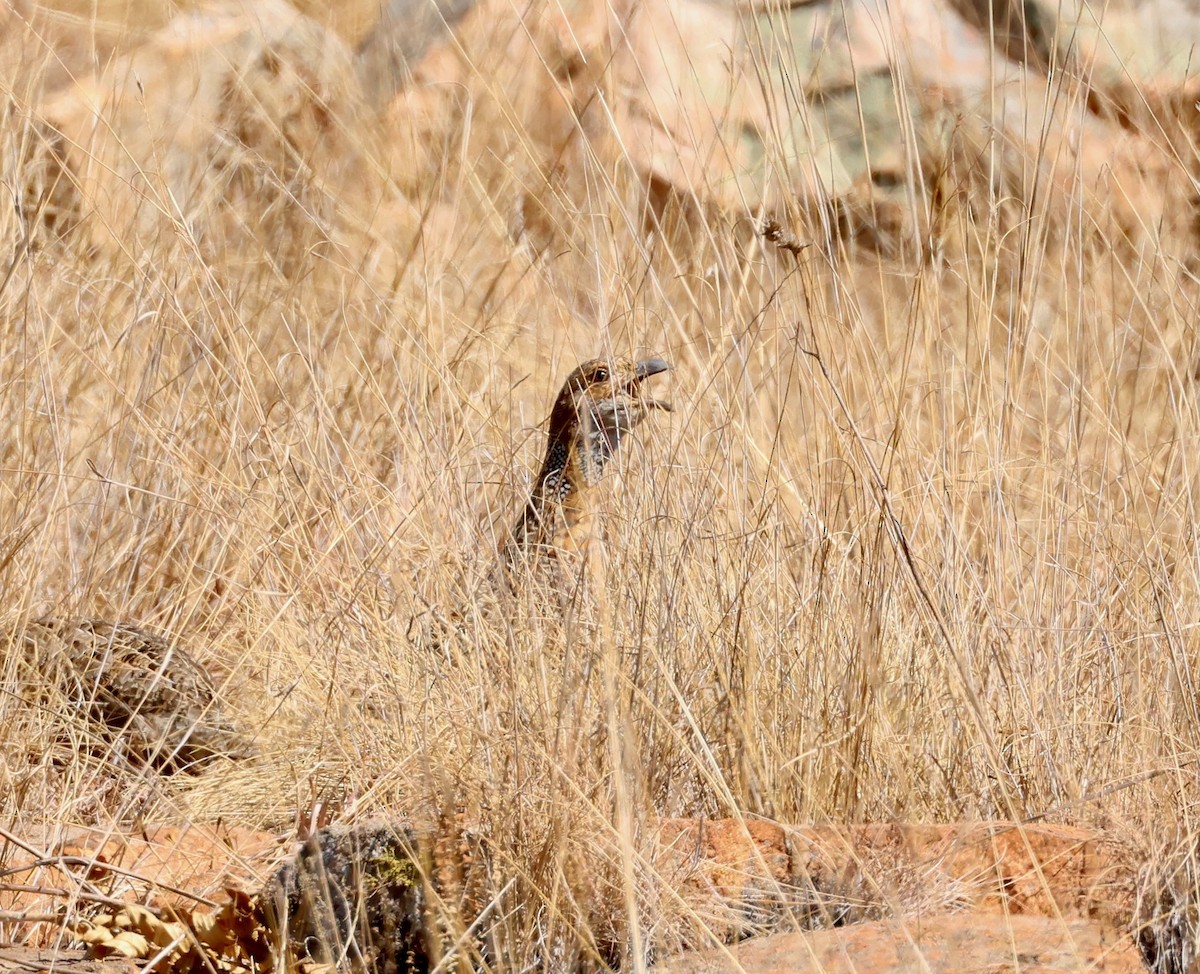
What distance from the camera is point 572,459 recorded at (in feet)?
14.0

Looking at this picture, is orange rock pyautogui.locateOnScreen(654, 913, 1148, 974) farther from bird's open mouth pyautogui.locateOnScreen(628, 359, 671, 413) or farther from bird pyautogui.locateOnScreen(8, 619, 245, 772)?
bird's open mouth pyautogui.locateOnScreen(628, 359, 671, 413)

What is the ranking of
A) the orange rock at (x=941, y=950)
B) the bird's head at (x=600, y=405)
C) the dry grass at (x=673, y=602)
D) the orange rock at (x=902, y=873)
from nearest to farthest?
the orange rock at (x=941, y=950), the orange rock at (x=902, y=873), the dry grass at (x=673, y=602), the bird's head at (x=600, y=405)

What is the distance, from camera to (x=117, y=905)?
8.04 feet

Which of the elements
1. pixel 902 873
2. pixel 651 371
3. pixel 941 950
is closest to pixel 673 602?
pixel 902 873

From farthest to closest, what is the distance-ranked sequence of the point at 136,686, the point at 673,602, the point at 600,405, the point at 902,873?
the point at 600,405 → the point at 136,686 → the point at 673,602 → the point at 902,873

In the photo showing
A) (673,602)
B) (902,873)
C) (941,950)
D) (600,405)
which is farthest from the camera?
(600,405)

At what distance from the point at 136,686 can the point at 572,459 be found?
4.26ft

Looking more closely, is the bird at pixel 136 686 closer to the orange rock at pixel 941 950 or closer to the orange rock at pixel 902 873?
the orange rock at pixel 902 873

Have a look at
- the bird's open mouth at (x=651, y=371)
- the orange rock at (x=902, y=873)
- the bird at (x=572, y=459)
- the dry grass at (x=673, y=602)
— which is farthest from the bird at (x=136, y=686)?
the orange rock at (x=902, y=873)

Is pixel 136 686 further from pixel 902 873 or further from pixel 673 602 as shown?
pixel 902 873

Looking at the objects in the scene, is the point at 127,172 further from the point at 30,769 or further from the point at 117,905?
the point at 117,905

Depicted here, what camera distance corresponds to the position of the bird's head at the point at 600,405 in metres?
3.23

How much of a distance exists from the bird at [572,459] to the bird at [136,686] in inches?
30.2

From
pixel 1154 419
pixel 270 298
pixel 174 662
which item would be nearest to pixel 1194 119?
pixel 1154 419
